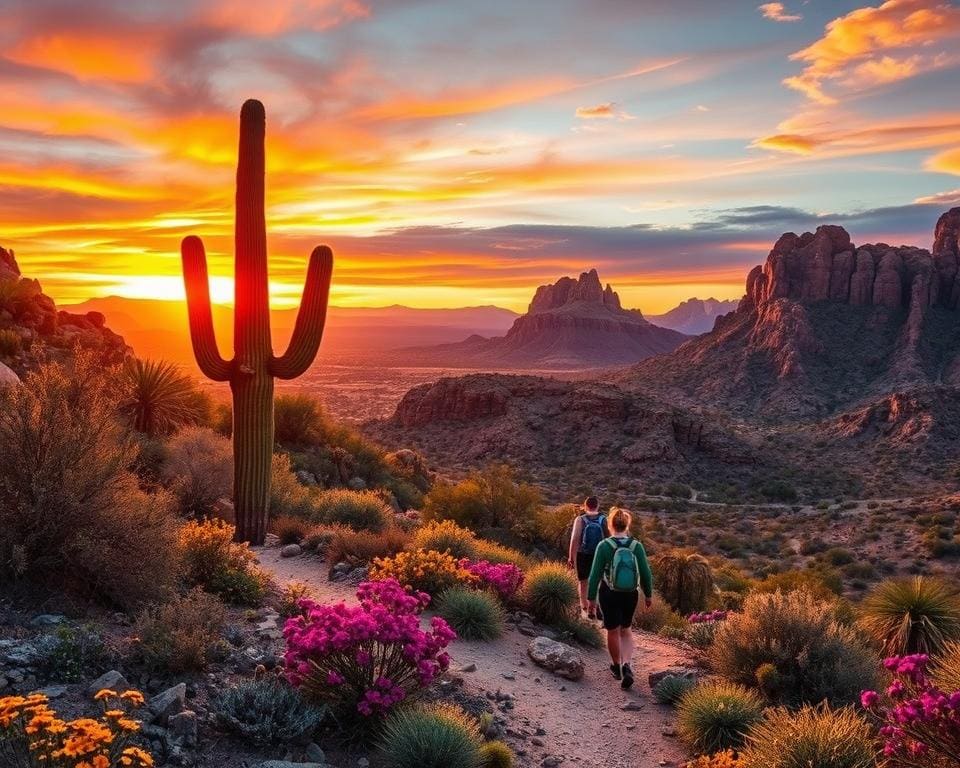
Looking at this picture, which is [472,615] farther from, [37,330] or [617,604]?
[37,330]

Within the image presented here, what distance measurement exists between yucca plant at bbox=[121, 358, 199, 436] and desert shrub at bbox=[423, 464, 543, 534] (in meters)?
7.13

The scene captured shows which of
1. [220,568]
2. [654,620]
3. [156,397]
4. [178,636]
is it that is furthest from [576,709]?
[156,397]

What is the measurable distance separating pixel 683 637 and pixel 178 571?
284 inches

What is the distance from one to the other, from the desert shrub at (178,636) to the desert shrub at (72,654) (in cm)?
36

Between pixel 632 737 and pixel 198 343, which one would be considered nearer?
pixel 632 737

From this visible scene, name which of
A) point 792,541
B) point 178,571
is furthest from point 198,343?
point 792,541

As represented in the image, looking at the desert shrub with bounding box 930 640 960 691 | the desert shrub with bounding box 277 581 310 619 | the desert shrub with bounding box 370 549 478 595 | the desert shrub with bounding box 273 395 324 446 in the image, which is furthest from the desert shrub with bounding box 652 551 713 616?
the desert shrub with bounding box 273 395 324 446

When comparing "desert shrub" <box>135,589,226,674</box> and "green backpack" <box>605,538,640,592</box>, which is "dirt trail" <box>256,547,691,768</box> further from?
"desert shrub" <box>135,589,226,674</box>

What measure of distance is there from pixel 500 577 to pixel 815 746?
5836 millimetres

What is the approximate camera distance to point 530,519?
71.4 ft

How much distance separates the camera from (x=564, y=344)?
176 metres

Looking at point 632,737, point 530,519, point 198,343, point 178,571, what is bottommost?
point 530,519

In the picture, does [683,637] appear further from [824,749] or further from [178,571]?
[178,571]

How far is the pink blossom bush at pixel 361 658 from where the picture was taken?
633cm
